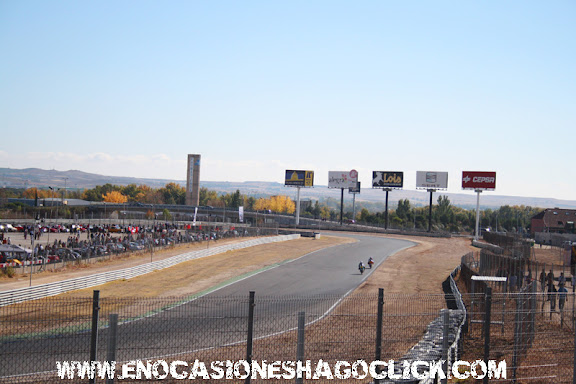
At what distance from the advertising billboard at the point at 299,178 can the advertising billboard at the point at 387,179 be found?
49.8 ft

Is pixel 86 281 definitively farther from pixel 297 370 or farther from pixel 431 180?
pixel 431 180

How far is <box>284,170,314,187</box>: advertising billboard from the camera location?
126 m

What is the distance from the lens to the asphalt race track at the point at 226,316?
1201cm

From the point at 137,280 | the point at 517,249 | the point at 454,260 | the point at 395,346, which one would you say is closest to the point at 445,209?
the point at 454,260

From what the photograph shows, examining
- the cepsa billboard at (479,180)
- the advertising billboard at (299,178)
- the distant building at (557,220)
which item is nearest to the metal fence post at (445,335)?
the cepsa billboard at (479,180)

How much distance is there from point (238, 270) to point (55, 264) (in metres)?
13.4

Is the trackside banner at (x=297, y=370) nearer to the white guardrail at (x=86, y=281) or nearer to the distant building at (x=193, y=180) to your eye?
the white guardrail at (x=86, y=281)

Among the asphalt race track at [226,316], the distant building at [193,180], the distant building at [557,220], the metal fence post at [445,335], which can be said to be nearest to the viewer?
the metal fence post at [445,335]

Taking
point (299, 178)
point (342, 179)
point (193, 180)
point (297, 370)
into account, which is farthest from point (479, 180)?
point (193, 180)

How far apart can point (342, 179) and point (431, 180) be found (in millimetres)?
21642

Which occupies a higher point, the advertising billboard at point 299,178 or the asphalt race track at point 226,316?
the advertising billboard at point 299,178

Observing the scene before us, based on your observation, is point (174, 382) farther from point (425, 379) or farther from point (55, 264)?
point (55, 264)

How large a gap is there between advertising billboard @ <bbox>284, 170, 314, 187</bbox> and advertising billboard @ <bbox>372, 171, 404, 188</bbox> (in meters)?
15.2

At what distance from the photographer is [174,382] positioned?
9.60 meters
